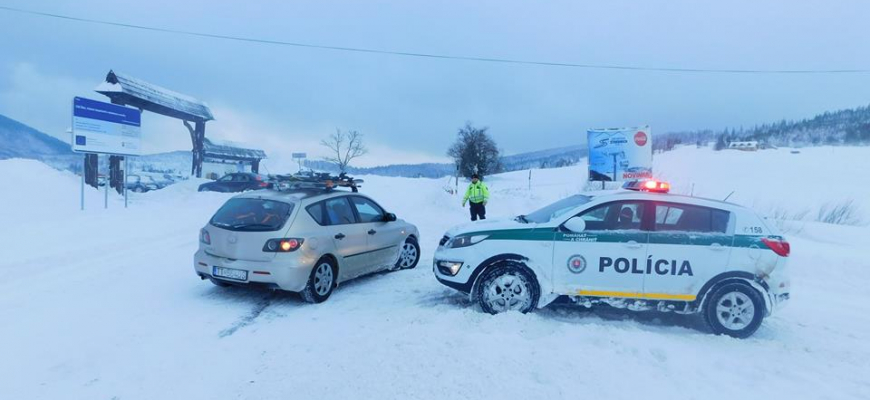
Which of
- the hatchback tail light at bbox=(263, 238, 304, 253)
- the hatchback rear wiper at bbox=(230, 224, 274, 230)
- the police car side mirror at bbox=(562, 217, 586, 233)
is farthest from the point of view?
the hatchback rear wiper at bbox=(230, 224, 274, 230)

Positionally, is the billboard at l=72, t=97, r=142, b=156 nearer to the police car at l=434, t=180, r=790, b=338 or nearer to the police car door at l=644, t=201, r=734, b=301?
the police car at l=434, t=180, r=790, b=338

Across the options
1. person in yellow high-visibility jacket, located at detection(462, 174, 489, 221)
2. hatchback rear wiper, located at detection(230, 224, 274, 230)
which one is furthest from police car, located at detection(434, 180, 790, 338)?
person in yellow high-visibility jacket, located at detection(462, 174, 489, 221)

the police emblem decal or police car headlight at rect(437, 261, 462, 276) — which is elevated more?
the police emblem decal

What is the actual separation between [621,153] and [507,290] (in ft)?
39.6

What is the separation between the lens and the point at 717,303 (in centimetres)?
520

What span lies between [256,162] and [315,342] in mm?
36707

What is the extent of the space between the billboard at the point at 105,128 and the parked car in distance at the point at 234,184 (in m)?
8.01

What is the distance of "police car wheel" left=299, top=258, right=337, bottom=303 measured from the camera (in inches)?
226

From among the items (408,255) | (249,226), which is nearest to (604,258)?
(408,255)

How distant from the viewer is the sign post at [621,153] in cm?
1556

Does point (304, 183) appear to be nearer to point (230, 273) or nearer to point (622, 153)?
point (230, 273)

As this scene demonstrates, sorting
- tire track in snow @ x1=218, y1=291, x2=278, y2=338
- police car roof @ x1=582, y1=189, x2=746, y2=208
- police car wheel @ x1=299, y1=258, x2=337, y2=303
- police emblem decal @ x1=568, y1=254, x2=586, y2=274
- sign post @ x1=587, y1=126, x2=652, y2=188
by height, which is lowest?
tire track in snow @ x1=218, y1=291, x2=278, y2=338

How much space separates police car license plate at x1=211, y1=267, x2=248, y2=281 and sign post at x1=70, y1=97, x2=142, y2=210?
11.4 meters

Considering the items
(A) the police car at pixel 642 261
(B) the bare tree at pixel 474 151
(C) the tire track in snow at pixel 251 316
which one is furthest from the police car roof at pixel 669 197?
(B) the bare tree at pixel 474 151
